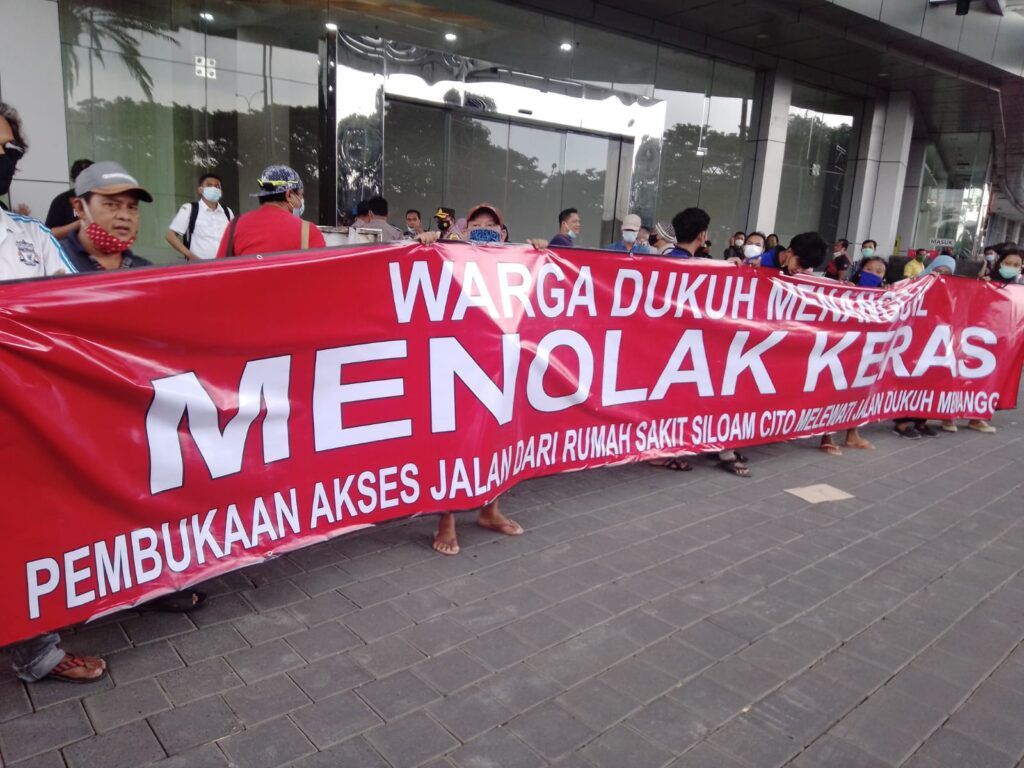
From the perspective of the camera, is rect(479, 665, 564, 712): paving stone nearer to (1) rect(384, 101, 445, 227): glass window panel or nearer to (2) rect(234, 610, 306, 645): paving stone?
(2) rect(234, 610, 306, 645): paving stone

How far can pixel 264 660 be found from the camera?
280 cm

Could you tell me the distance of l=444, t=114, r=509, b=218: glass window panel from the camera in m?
12.2

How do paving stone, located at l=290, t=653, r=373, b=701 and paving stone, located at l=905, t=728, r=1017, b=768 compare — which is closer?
paving stone, located at l=905, t=728, r=1017, b=768

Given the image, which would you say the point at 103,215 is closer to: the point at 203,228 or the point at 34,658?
the point at 34,658

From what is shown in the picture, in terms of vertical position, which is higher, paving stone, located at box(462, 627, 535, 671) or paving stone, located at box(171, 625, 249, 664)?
paving stone, located at box(462, 627, 535, 671)

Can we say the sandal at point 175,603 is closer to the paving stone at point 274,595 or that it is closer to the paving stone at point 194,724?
the paving stone at point 274,595

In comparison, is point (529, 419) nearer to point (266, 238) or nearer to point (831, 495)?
point (266, 238)

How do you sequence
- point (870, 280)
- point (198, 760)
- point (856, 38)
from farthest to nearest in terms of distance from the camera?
1. point (856, 38)
2. point (870, 280)
3. point (198, 760)

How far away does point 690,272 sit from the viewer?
4.90m

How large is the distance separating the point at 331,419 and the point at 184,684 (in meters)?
1.23

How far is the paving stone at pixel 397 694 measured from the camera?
2.54 meters

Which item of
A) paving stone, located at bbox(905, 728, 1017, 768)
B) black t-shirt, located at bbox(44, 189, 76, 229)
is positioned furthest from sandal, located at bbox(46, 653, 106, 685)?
black t-shirt, located at bbox(44, 189, 76, 229)

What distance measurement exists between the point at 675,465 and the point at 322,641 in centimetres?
334

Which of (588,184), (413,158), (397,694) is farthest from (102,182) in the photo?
(588,184)
